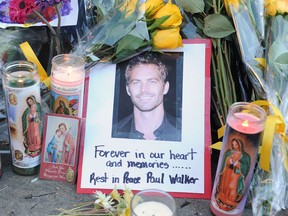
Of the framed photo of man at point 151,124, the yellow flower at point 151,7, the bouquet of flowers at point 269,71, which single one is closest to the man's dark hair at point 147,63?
the framed photo of man at point 151,124

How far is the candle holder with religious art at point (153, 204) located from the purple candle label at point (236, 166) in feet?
0.52

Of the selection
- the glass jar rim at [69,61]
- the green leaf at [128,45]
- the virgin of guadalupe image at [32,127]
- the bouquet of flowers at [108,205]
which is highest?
the green leaf at [128,45]

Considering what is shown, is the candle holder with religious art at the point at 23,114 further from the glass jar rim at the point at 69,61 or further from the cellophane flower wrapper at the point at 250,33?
the cellophane flower wrapper at the point at 250,33

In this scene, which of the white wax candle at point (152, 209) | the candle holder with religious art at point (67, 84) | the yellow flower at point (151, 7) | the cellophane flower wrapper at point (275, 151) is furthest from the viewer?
the yellow flower at point (151, 7)

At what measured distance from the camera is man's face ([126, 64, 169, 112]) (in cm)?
122

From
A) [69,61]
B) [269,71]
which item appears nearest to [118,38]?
[69,61]

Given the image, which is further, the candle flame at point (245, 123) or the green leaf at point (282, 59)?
the green leaf at point (282, 59)

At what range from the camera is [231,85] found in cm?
127

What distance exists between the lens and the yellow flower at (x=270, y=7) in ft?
4.21

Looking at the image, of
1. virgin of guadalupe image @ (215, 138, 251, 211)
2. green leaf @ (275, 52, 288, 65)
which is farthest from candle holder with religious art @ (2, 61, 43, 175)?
green leaf @ (275, 52, 288, 65)

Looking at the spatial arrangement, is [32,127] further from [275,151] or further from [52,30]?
[275,151]

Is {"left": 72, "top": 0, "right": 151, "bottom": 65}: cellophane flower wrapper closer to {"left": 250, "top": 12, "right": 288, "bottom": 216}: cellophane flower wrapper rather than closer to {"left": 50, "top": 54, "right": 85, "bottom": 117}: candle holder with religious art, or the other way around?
{"left": 50, "top": 54, "right": 85, "bottom": 117}: candle holder with religious art

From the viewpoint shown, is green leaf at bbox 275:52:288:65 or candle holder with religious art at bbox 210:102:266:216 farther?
green leaf at bbox 275:52:288:65

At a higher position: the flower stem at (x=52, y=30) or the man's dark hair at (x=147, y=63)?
the flower stem at (x=52, y=30)
